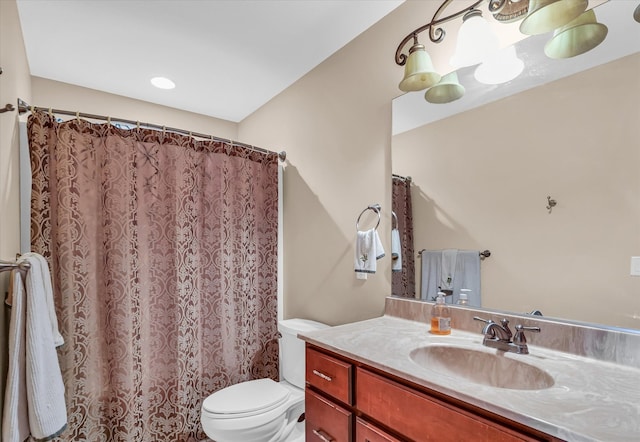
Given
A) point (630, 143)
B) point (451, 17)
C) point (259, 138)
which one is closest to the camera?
point (630, 143)

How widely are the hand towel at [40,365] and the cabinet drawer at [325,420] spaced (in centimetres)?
101

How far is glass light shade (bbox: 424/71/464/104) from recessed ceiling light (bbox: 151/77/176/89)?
1932mm

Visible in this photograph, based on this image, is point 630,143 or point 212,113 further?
point 212,113

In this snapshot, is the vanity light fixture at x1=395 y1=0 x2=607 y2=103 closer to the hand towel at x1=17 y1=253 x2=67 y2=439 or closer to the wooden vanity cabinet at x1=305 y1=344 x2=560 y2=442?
the wooden vanity cabinet at x1=305 y1=344 x2=560 y2=442

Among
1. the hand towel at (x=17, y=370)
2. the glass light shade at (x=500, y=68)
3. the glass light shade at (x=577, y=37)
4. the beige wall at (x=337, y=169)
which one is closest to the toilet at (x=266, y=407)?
the beige wall at (x=337, y=169)

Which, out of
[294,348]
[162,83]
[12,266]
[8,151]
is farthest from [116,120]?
[294,348]

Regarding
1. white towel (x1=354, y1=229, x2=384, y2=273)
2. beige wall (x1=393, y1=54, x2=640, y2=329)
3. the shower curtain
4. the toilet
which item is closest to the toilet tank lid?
the toilet

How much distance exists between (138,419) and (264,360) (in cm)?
80

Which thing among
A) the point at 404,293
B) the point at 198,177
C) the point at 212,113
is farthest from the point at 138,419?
the point at 212,113

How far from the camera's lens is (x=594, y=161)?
1.04 m

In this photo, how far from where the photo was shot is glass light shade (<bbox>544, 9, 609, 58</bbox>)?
3.42 ft

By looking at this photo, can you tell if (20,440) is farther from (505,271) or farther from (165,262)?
(505,271)

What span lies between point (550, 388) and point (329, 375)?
0.68 metres

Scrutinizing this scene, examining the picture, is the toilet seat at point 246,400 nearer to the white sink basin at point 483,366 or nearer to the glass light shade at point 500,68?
the white sink basin at point 483,366
